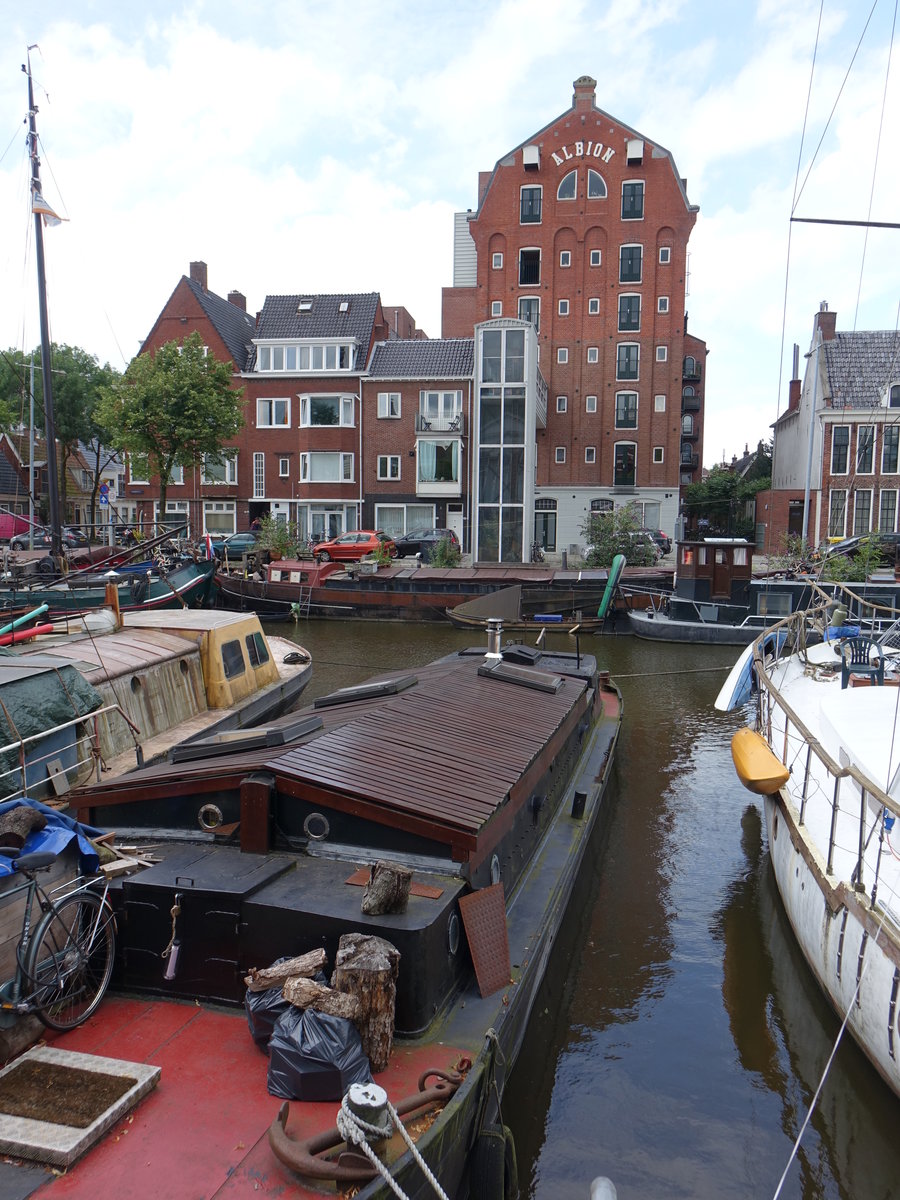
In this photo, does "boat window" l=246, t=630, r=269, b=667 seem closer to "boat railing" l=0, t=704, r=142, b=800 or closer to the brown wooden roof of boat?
"boat railing" l=0, t=704, r=142, b=800

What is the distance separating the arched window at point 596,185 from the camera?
45125 mm

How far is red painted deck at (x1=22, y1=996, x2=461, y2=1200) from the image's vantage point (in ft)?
13.6

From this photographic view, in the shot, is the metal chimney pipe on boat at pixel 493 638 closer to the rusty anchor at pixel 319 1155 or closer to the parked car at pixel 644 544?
the rusty anchor at pixel 319 1155

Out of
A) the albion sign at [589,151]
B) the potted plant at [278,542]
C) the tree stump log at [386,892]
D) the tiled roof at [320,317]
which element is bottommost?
the tree stump log at [386,892]

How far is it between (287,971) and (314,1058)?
51 cm

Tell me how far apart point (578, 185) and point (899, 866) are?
45.4 m

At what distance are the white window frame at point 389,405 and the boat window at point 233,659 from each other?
31.6 m

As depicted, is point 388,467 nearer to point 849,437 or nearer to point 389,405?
point 389,405

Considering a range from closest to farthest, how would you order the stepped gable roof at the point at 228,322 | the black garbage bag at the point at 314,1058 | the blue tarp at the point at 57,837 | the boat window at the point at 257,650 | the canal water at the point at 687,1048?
the black garbage bag at the point at 314,1058
the blue tarp at the point at 57,837
the canal water at the point at 687,1048
the boat window at the point at 257,650
the stepped gable roof at the point at 228,322

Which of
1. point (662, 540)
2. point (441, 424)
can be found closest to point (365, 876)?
point (662, 540)

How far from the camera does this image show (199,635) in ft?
48.8

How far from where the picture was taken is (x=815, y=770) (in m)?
10.3

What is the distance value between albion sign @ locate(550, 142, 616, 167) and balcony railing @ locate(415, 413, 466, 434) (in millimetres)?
15262

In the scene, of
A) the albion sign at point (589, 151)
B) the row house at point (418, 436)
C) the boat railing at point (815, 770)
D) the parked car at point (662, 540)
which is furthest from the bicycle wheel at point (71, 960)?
the albion sign at point (589, 151)
